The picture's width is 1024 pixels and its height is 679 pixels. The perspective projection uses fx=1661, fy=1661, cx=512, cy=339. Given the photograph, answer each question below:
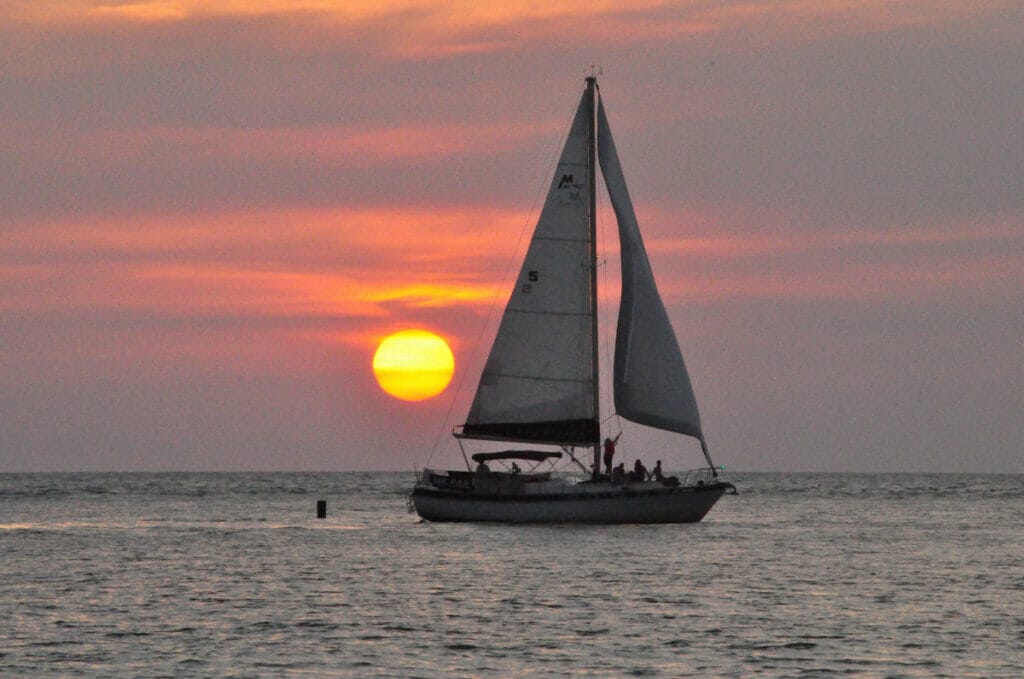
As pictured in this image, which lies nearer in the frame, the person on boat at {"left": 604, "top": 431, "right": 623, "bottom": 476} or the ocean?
the ocean

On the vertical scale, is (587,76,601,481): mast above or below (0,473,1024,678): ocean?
above

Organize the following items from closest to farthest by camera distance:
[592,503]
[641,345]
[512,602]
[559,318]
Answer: [512,602] → [592,503] → [641,345] → [559,318]

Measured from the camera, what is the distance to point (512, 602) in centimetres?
4231

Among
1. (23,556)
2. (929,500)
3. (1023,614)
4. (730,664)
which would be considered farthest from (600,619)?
(929,500)

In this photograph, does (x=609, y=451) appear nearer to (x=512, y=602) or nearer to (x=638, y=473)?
(x=638, y=473)

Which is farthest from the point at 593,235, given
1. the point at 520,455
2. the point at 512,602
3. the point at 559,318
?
the point at 512,602

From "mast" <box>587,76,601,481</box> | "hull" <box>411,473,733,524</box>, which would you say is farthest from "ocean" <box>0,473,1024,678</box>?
"mast" <box>587,76,601,481</box>

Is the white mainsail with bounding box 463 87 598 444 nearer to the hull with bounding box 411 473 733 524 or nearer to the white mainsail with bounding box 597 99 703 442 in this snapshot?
the white mainsail with bounding box 597 99 703 442

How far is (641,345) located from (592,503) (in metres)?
6.91

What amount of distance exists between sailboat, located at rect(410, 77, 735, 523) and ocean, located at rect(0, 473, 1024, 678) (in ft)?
6.82

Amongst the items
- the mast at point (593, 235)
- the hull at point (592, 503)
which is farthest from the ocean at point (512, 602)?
the mast at point (593, 235)

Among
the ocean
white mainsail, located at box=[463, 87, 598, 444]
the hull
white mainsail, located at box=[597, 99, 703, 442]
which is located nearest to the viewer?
the ocean

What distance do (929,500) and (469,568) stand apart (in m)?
86.1

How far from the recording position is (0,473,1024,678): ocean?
32156mm
